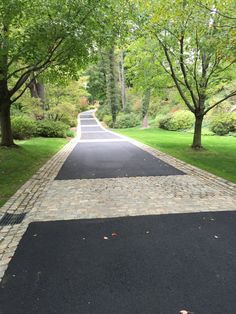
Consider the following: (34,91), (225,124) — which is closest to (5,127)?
(34,91)

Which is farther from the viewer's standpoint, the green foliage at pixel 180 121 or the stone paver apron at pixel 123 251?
the green foliage at pixel 180 121

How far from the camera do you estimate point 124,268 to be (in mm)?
3656

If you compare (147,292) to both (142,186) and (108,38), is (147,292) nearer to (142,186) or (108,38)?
(142,186)

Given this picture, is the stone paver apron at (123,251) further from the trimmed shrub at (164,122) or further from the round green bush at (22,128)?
the trimmed shrub at (164,122)

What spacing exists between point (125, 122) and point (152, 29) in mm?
25480

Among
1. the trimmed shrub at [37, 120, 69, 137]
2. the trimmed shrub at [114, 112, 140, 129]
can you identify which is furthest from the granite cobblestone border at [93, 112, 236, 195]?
the trimmed shrub at [114, 112, 140, 129]

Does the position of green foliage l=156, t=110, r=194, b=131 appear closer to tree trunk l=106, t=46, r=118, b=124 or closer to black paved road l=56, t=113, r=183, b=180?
tree trunk l=106, t=46, r=118, b=124

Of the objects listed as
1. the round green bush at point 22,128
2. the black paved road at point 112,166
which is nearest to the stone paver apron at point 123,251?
the black paved road at point 112,166

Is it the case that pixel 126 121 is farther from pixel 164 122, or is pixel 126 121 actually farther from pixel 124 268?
pixel 124 268

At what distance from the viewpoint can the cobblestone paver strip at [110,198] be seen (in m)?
5.51

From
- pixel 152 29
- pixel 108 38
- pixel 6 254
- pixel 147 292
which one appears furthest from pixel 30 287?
pixel 152 29

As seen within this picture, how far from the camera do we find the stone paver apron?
305 centimetres

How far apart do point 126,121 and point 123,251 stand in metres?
33.5

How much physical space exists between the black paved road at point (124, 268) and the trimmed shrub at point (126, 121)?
31.9 meters
